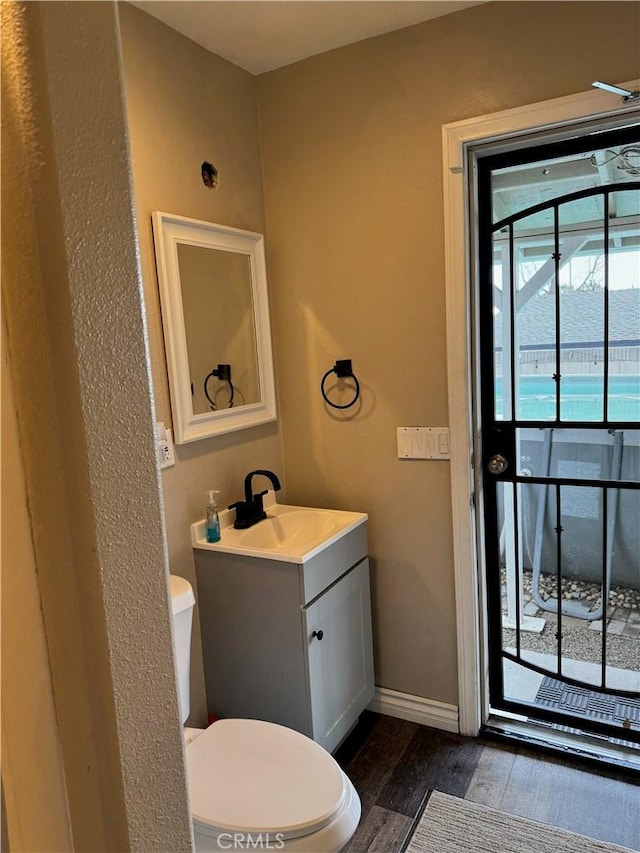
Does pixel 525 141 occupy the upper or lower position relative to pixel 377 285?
upper

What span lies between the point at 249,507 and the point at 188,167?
3.96 feet

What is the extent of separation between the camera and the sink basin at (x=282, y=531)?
1.94 m

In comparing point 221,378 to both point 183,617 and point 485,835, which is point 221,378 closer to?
point 183,617

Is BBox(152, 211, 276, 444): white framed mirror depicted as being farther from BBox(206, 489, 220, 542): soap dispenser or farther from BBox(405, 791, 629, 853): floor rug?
BBox(405, 791, 629, 853): floor rug

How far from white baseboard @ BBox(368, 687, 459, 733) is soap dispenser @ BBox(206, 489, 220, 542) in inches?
38.8

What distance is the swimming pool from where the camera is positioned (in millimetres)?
1932

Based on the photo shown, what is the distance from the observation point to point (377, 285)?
2.17 metres

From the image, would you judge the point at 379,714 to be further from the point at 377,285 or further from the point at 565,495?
the point at 377,285

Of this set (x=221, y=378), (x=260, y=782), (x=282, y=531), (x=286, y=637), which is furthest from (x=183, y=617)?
(x=221, y=378)

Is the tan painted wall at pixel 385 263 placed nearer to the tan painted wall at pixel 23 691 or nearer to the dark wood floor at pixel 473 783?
the dark wood floor at pixel 473 783

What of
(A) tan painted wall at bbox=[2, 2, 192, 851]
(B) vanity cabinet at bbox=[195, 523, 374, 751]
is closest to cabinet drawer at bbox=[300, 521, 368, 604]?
(B) vanity cabinet at bbox=[195, 523, 374, 751]

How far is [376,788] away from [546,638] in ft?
2.71

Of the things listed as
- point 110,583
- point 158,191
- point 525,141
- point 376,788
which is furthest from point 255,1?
point 376,788

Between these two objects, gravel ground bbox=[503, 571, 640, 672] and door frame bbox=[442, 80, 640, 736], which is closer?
door frame bbox=[442, 80, 640, 736]
